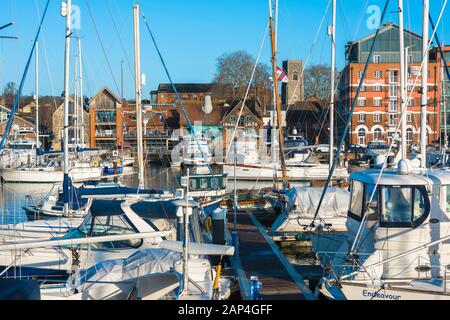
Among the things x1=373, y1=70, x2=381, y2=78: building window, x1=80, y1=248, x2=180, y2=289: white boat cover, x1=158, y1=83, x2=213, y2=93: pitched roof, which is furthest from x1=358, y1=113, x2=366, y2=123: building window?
x1=80, y1=248, x2=180, y2=289: white boat cover

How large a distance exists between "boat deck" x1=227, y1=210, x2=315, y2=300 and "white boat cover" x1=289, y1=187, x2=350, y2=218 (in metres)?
1.58

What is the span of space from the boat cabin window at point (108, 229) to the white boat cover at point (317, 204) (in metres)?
7.35

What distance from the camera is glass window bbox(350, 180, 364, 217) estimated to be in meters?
13.1

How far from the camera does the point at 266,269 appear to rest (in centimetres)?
1452

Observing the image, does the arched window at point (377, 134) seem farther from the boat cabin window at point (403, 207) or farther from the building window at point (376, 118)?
the boat cabin window at point (403, 207)

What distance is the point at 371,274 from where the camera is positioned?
38.6 ft

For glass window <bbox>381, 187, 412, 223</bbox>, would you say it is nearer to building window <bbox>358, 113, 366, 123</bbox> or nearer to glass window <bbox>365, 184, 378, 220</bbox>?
glass window <bbox>365, 184, 378, 220</bbox>

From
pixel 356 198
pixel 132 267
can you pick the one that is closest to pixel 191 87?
pixel 356 198

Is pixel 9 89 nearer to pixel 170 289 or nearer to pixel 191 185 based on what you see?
pixel 191 185

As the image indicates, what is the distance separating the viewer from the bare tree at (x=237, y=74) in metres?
90.7

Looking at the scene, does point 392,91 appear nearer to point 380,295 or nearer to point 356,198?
point 356,198

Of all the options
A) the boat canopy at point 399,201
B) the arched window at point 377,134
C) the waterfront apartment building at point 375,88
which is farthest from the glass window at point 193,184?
the arched window at point 377,134
